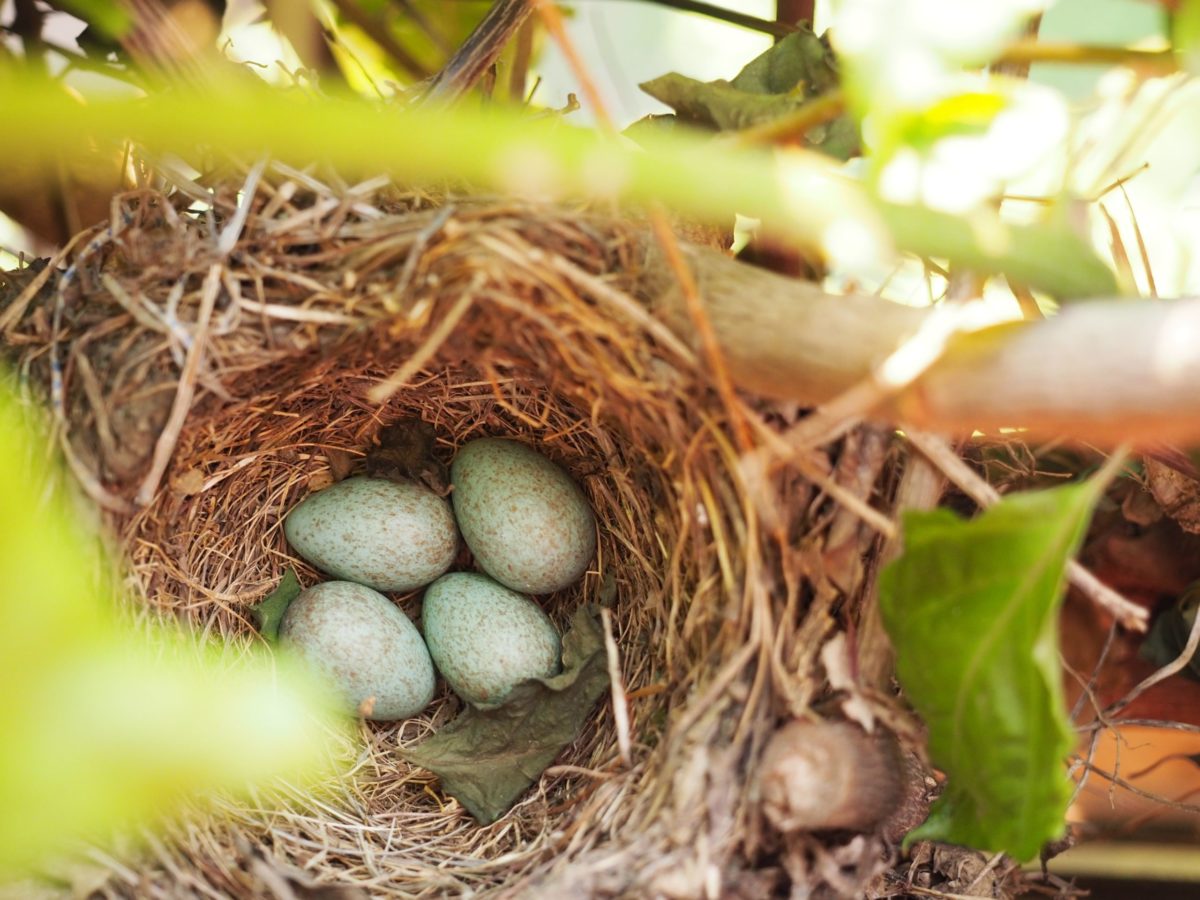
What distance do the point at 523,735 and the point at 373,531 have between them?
27 cm

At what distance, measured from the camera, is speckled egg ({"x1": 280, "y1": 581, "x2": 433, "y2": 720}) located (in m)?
1.04

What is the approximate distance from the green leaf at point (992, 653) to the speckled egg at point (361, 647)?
56cm

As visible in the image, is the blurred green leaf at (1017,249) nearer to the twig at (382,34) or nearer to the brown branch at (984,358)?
the brown branch at (984,358)

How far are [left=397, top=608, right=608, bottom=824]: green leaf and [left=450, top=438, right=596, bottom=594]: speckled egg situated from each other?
0.25ft

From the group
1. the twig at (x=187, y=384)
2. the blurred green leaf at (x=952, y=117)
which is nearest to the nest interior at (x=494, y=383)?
the twig at (x=187, y=384)

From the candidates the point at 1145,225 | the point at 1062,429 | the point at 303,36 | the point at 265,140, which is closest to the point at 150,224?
the point at 303,36

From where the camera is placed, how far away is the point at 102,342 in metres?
0.81

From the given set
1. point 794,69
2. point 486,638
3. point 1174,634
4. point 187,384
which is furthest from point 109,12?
point 1174,634

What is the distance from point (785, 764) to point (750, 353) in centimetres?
29

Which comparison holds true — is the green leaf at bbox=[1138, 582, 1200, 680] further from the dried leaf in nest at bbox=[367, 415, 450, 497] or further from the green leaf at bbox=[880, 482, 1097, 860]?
the dried leaf in nest at bbox=[367, 415, 450, 497]

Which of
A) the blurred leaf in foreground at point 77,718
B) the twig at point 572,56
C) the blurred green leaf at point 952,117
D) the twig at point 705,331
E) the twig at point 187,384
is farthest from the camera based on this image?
the twig at point 187,384

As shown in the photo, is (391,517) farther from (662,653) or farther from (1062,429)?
(1062,429)

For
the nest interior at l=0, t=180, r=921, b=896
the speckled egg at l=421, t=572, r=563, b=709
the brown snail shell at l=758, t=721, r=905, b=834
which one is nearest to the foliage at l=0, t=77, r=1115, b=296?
the nest interior at l=0, t=180, r=921, b=896

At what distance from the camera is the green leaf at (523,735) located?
39.3 inches
